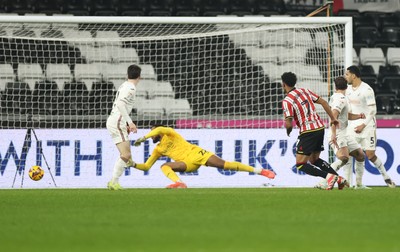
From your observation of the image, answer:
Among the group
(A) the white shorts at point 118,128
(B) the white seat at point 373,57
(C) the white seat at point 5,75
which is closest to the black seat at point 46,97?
(C) the white seat at point 5,75

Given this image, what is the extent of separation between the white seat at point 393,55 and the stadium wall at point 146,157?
193 inches

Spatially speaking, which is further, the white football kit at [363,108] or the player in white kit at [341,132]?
the white football kit at [363,108]

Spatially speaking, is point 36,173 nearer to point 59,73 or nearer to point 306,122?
point 59,73

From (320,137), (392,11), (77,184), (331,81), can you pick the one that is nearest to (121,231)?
(320,137)

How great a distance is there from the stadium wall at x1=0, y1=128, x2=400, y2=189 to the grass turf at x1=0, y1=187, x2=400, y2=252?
4.29m

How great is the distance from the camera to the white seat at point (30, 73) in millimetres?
16312

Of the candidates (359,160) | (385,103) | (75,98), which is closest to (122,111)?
(359,160)

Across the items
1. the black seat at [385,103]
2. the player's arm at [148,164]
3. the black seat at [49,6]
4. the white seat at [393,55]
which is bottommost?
the player's arm at [148,164]

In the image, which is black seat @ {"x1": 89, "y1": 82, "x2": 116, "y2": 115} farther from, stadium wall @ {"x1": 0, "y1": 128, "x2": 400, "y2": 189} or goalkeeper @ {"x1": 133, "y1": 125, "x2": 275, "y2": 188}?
goalkeeper @ {"x1": 133, "y1": 125, "x2": 275, "y2": 188}

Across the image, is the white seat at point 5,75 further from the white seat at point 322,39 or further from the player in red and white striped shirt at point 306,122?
the player in red and white striped shirt at point 306,122

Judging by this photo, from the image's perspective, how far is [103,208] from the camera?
8.84m

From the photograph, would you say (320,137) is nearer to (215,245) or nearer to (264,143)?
(264,143)

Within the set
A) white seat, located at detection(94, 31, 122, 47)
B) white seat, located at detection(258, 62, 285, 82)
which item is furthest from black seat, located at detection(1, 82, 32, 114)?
white seat, located at detection(258, 62, 285, 82)

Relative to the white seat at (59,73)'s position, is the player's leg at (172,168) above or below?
below
